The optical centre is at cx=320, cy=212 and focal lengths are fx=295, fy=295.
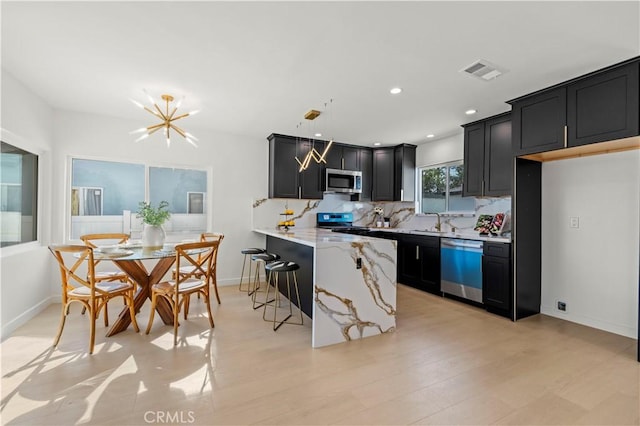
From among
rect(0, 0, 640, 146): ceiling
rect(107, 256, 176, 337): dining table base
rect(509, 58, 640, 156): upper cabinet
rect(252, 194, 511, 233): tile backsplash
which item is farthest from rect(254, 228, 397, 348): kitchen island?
rect(252, 194, 511, 233): tile backsplash

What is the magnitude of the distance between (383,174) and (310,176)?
4.82 feet

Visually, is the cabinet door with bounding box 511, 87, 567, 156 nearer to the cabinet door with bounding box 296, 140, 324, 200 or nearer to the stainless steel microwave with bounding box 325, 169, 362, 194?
the stainless steel microwave with bounding box 325, 169, 362, 194

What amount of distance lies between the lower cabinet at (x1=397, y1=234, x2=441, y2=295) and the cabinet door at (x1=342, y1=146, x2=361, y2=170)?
1608 millimetres

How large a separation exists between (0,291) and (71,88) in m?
2.12

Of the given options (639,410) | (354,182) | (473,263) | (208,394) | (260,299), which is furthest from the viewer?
(354,182)

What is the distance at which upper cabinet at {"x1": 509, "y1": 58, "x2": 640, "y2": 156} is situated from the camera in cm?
245

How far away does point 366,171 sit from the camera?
575cm

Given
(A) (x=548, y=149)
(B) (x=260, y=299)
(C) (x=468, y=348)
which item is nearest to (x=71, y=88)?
(B) (x=260, y=299)

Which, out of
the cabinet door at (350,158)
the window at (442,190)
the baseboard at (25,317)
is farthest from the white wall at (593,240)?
the baseboard at (25,317)

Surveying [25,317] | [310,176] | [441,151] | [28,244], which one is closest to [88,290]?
[25,317]

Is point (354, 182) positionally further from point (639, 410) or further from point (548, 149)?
point (639, 410)

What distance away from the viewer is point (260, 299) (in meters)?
4.06

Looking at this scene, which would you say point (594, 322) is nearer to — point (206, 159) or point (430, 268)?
point (430, 268)

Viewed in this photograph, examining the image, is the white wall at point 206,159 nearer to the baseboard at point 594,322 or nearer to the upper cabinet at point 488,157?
the upper cabinet at point 488,157
